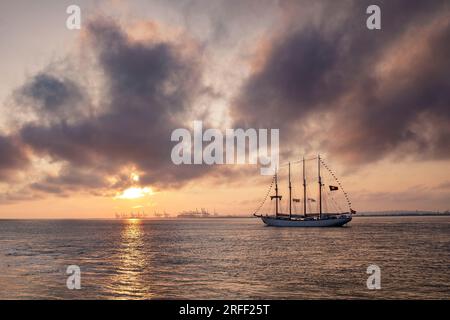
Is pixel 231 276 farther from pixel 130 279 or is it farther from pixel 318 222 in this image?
pixel 318 222

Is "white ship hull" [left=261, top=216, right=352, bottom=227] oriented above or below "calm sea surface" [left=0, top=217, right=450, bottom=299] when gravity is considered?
below

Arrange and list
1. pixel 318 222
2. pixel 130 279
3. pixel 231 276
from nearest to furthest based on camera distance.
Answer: pixel 130 279, pixel 231 276, pixel 318 222

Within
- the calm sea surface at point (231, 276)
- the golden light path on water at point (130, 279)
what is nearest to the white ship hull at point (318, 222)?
the calm sea surface at point (231, 276)

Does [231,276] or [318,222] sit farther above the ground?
[231,276]

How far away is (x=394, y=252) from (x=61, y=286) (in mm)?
51988

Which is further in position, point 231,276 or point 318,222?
point 318,222

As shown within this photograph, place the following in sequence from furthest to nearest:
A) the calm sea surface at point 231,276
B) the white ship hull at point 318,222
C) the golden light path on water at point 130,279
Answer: the white ship hull at point 318,222 → the golden light path on water at point 130,279 → the calm sea surface at point 231,276

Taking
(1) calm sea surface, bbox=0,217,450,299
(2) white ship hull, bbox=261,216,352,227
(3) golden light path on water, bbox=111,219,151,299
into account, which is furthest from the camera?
(2) white ship hull, bbox=261,216,352,227

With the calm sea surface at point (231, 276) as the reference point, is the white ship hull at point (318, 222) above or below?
below

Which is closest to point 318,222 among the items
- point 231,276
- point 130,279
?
point 231,276

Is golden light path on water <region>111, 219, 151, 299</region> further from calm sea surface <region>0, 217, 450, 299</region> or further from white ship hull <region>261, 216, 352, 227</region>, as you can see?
white ship hull <region>261, 216, 352, 227</region>

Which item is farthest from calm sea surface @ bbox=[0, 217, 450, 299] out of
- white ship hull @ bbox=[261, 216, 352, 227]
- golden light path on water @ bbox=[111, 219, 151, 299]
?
white ship hull @ bbox=[261, 216, 352, 227]

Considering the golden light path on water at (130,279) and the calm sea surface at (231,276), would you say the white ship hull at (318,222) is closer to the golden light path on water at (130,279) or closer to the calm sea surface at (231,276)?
the calm sea surface at (231,276)
